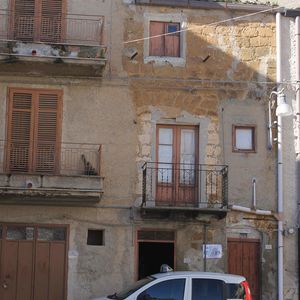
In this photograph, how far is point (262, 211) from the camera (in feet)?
58.6

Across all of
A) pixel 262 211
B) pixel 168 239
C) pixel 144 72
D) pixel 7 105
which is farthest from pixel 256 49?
pixel 7 105

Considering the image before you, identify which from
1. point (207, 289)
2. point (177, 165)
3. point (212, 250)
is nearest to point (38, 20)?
point (177, 165)

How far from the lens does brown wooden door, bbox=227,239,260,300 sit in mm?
17766

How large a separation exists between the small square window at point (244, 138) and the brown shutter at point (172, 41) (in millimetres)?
2649

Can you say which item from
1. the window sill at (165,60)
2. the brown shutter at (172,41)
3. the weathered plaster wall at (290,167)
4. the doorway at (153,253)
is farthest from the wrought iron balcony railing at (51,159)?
the weathered plaster wall at (290,167)

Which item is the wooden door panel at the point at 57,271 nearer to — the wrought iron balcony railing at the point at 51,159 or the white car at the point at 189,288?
the wrought iron balcony railing at the point at 51,159

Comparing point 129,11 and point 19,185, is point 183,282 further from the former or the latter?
point 129,11

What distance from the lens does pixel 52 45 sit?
17203mm

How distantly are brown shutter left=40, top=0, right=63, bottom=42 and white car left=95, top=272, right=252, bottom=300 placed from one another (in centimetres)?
759

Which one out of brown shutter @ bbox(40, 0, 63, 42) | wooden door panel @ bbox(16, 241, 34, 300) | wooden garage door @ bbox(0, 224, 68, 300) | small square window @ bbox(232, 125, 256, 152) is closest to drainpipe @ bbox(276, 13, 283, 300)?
small square window @ bbox(232, 125, 256, 152)

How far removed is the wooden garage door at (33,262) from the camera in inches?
671

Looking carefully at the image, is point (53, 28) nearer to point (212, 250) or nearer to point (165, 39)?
point (165, 39)

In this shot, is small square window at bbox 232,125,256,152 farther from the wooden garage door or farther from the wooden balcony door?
the wooden garage door

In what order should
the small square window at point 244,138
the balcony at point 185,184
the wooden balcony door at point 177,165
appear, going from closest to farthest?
the balcony at point 185,184 < the wooden balcony door at point 177,165 < the small square window at point 244,138
